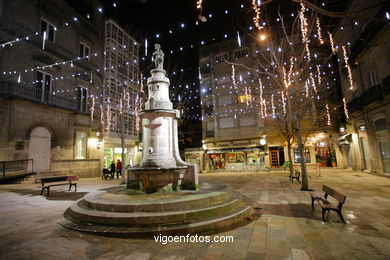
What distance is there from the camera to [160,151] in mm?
7961

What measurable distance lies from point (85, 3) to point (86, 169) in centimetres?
1753

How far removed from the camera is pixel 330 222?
541 centimetres

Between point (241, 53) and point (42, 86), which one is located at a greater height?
point (241, 53)

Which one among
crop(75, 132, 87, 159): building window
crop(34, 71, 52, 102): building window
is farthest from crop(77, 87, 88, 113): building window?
crop(34, 71, 52, 102): building window

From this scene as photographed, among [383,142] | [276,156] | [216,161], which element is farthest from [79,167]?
[383,142]

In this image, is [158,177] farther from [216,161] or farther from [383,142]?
[216,161]

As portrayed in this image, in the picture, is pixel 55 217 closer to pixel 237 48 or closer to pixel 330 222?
pixel 330 222

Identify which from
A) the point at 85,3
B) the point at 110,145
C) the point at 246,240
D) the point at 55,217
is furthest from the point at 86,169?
the point at 246,240

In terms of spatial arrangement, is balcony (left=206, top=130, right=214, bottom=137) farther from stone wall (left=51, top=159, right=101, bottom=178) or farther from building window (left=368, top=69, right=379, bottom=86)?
building window (left=368, top=69, right=379, bottom=86)

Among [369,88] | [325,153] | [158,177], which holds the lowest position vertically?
[158,177]

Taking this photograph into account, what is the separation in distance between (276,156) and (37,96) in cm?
2543

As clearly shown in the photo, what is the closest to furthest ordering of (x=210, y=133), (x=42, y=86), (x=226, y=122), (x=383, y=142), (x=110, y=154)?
(x=383, y=142) < (x=42, y=86) < (x=110, y=154) < (x=226, y=122) < (x=210, y=133)

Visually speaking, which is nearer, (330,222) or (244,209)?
(330,222)

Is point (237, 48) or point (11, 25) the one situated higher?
point (237, 48)
